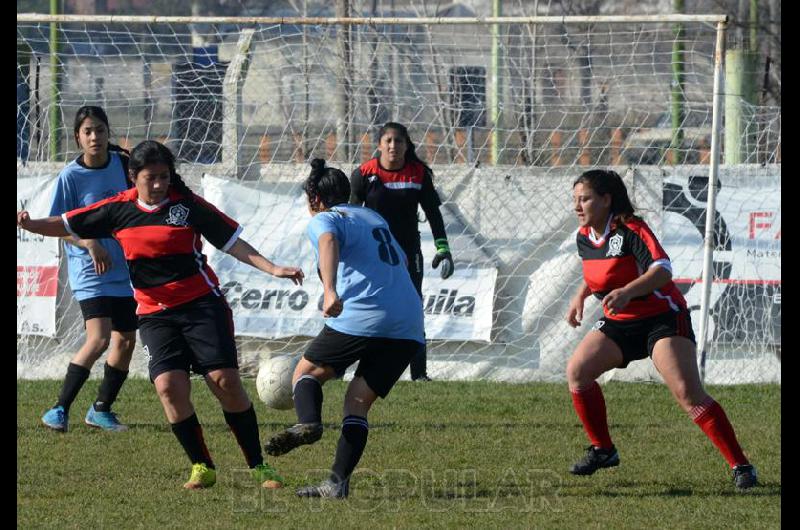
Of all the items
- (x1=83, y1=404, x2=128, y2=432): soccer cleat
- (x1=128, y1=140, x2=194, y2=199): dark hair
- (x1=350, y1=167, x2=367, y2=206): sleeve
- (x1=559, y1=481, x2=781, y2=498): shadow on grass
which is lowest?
→ (x1=83, y1=404, x2=128, y2=432): soccer cleat

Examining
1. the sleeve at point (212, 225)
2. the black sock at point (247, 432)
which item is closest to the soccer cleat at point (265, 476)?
the black sock at point (247, 432)

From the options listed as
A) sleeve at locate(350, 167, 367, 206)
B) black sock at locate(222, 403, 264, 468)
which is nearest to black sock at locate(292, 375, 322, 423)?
black sock at locate(222, 403, 264, 468)

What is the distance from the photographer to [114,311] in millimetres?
8211

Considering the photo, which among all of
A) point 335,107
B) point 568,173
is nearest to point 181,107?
point 335,107

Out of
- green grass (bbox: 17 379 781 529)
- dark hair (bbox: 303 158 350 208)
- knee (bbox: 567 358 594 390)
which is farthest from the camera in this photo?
knee (bbox: 567 358 594 390)

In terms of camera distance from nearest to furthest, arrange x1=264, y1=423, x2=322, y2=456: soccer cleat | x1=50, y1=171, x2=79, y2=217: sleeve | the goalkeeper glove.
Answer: x1=264, y1=423, x2=322, y2=456: soccer cleat, x1=50, y1=171, x2=79, y2=217: sleeve, the goalkeeper glove

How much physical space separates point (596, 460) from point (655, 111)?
23.6ft

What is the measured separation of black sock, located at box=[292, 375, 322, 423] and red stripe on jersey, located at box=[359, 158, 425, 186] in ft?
11.8

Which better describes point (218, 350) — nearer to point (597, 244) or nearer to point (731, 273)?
point (597, 244)

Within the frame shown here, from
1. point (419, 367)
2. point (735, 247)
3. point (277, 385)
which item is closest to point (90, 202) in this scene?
point (277, 385)

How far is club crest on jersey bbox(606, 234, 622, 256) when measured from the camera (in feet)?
21.5

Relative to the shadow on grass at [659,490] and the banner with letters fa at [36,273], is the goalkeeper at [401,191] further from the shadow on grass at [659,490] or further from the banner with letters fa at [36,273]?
the banner with letters fa at [36,273]

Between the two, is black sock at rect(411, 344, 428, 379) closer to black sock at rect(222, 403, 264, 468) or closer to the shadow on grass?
the shadow on grass

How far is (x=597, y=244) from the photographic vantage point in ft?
21.8
